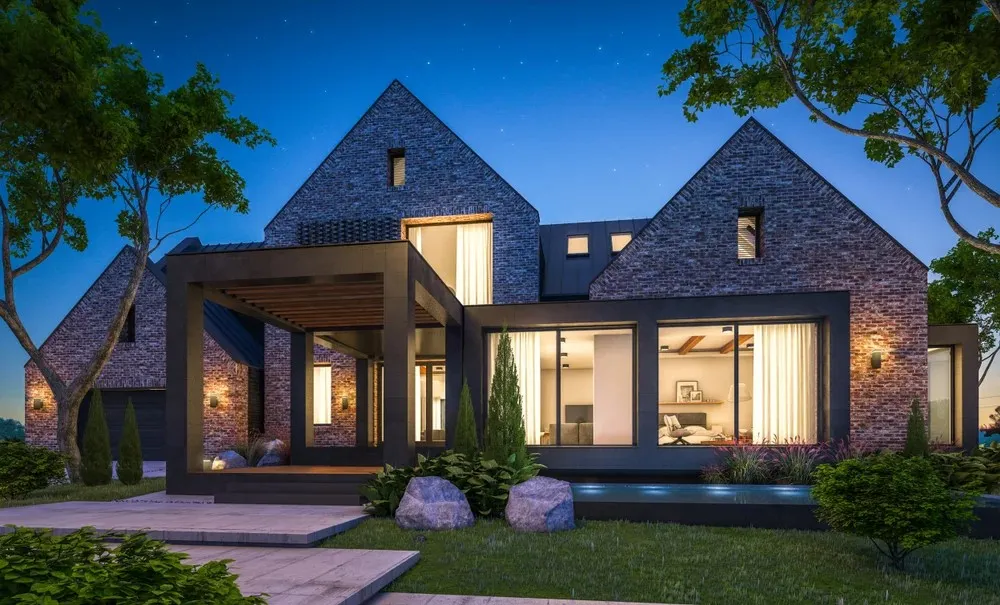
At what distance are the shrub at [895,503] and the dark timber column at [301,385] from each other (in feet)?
38.1

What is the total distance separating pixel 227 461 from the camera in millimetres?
14336

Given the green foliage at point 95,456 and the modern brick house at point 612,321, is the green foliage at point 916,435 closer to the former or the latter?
the modern brick house at point 612,321

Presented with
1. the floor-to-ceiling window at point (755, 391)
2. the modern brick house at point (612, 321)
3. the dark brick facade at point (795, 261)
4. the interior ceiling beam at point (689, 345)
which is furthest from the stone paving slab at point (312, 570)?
the dark brick facade at point (795, 261)

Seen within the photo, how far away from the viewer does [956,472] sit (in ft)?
36.6

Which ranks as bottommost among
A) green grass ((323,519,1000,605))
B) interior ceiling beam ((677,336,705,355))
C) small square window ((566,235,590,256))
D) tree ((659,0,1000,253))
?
green grass ((323,519,1000,605))

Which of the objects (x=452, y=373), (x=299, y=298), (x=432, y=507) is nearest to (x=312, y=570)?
(x=432, y=507)

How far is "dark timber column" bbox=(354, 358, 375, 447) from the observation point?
16516mm

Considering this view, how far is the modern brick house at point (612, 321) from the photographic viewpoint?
493 inches

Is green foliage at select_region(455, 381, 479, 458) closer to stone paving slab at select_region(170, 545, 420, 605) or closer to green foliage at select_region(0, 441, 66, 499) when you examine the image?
stone paving slab at select_region(170, 545, 420, 605)

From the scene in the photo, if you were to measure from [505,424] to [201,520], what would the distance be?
15.0 ft

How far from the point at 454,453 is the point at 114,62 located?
10764 mm

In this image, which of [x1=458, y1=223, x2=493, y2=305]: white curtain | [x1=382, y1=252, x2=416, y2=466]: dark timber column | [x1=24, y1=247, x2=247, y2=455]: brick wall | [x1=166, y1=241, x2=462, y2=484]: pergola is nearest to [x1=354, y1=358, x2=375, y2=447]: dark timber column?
[x1=458, y1=223, x2=493, y2=305]: white curtain

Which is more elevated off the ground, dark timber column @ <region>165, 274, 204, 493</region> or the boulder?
dark timber column @ <region>165, 274, 204, 493</region>

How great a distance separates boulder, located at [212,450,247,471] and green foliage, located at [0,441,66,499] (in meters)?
3.16
